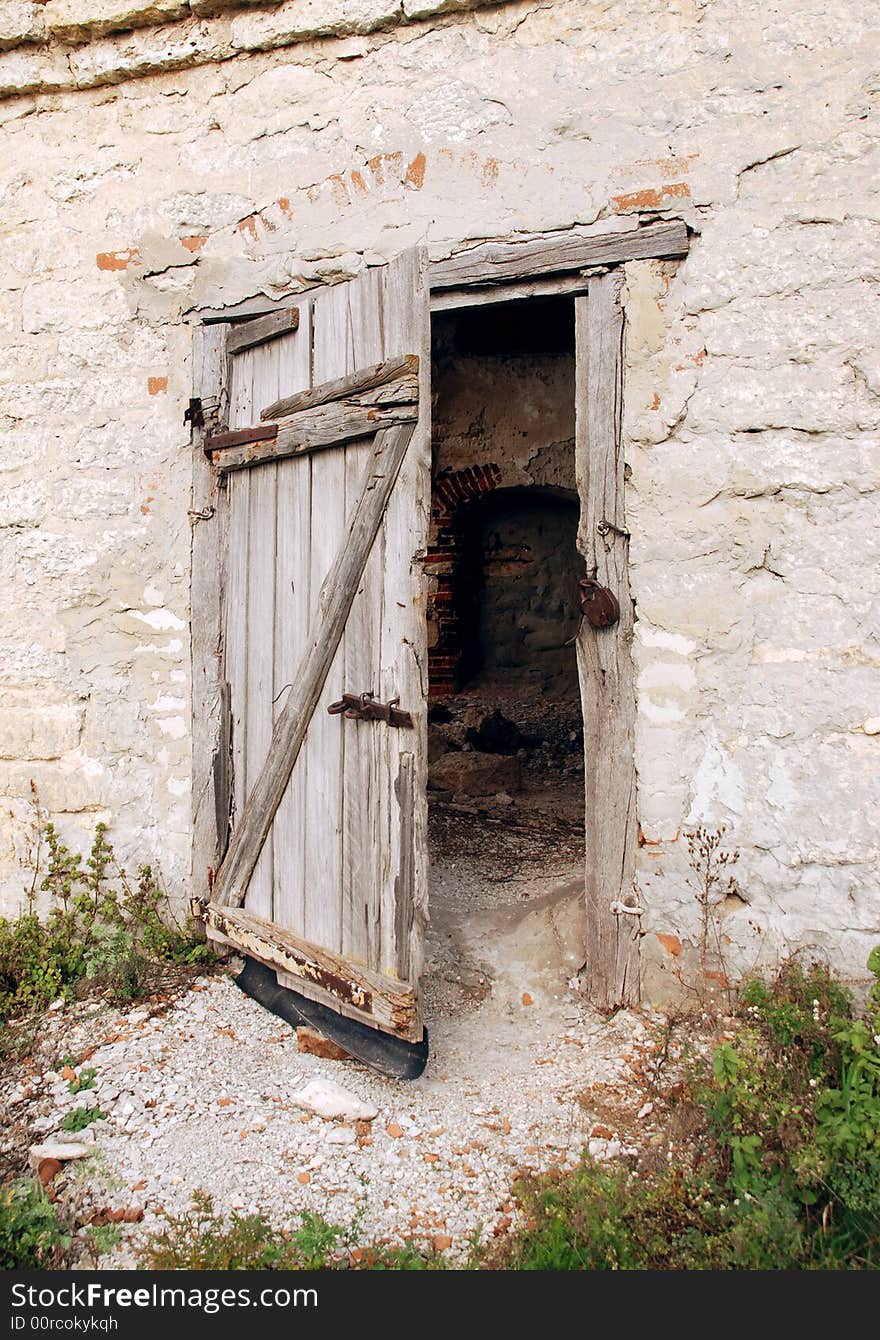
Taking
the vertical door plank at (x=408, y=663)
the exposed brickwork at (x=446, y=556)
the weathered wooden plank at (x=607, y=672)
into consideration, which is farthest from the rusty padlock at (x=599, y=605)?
the exposed brickwork at (x=446, y=556)

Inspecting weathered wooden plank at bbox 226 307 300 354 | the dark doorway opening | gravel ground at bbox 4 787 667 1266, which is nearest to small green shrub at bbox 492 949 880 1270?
gravel ground at bbox 4 787 667 1266

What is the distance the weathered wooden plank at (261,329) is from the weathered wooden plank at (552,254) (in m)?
0.48

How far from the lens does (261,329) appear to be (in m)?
3.03

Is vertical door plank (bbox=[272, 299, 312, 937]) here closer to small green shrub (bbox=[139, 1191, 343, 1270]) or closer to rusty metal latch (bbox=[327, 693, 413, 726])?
rusty metal latch (bbox=[327, 693, 413, 726])

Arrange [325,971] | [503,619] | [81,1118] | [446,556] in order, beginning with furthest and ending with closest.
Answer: [503,619] < [446,556] < [325,971] < [81,1118]

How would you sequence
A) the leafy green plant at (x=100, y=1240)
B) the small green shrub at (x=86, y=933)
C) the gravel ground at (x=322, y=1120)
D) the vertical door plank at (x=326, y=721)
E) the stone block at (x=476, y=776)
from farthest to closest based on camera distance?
the stone block at (x=476, y=776)
the small green shrub at (x=86, y=933)
the vertical door plank at (x=326, y=721)
the gravel ground at (x=322, y=1120)
the leafy green plant at (x=100, y=1240)

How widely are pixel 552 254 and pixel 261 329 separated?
0.98 m

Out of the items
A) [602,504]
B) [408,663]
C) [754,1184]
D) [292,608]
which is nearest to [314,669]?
[292,608]

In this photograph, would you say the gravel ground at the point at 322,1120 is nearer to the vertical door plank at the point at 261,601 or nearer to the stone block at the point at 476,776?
the vertical door plank at the point at 261,601

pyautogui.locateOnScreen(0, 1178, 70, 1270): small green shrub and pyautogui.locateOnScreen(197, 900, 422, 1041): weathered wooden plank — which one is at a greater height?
pyautogui.locateOnScreen(197, 900, 422, 1041): weathered wooden plank

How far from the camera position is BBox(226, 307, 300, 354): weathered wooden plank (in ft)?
9.57

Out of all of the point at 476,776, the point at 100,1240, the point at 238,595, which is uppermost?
the point at 238,595

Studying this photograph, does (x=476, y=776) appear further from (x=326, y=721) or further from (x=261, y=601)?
(x=326, y=721)

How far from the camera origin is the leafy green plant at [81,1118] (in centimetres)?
241
